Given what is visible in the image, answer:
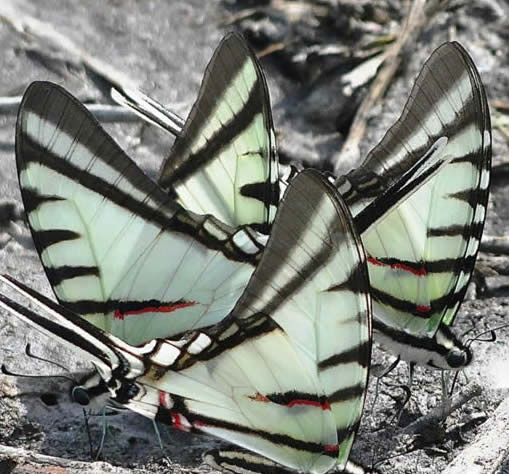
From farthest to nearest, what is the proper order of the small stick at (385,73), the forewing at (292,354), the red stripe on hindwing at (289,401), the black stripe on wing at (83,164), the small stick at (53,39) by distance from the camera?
the small stick at (53,39) < the small stick at (385,73) < the black stripe on wing at (83,164) < the red stripe on hindwing at (289,401) < the forewing at (292,354)

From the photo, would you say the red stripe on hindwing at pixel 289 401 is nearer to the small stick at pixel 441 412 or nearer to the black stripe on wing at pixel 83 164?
the black stripe on wing at pixel 83 164

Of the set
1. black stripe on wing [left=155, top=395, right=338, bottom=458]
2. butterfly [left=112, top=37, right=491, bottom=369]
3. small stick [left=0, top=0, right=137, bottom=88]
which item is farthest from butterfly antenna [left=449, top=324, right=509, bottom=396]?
small stick [left=0, top=0, right=137, bottom=88]

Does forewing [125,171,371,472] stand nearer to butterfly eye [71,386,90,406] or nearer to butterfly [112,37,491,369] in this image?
butterfly eye [71,386,90,406]

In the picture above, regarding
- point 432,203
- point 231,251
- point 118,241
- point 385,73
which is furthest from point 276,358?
point 385,73

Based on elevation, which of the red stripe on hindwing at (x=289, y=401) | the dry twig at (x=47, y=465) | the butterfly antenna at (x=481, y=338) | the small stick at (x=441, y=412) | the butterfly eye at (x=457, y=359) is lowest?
the dry twig at (x=47, y=465)

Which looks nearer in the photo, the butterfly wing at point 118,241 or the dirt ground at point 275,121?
the butterfly wing at point 118,241

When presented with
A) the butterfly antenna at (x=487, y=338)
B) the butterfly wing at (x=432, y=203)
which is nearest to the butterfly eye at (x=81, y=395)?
the butterfly wing at (x=432, y=203)

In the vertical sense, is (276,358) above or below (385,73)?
below

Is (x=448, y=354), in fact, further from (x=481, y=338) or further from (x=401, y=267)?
(x=481, y=338)

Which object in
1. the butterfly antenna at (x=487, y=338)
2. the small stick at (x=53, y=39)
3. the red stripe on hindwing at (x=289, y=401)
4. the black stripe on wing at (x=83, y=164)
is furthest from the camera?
the small stick at (x=53, y=39)
